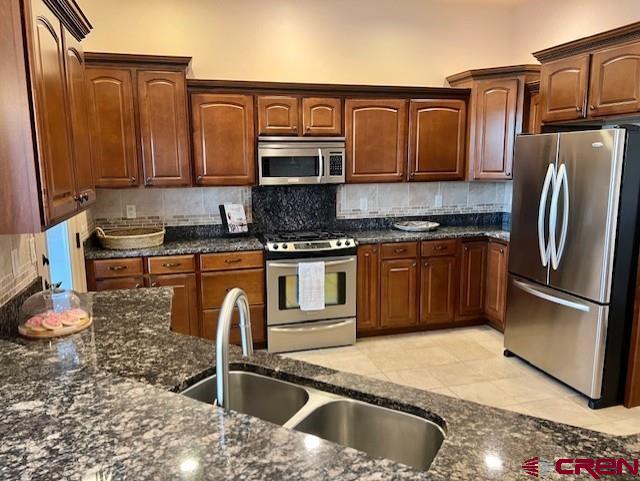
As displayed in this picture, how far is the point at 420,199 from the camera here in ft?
15.6

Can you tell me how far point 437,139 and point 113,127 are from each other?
2797 mm

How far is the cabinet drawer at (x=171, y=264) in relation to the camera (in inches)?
141

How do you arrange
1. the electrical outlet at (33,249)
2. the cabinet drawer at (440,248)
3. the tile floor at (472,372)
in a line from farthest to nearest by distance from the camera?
the cabinet drawer at (440,248) → the tile floor at (472,372) → the electrical outlet at (33,249)

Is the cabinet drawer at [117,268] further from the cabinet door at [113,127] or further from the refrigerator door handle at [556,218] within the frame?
the refrigerator door handle at [556,218]

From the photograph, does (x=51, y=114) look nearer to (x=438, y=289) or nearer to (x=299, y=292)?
(x=299, y=292)

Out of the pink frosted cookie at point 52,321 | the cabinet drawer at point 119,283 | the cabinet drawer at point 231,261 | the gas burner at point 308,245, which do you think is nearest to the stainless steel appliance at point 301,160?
the gas burner at point 308,245

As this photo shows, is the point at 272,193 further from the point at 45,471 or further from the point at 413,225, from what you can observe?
A: the point at 45,471

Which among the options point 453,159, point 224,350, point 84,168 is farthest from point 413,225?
point 224,350

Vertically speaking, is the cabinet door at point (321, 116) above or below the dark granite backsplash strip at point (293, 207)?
above

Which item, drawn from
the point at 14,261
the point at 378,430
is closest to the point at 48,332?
the point at 14,261

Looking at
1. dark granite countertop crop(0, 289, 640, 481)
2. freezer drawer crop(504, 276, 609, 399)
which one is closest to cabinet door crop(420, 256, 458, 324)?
freezer drawer crop(504, 276, 609, 399)

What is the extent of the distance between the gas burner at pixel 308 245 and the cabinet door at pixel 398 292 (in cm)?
43

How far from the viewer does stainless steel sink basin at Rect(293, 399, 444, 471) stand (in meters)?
1.27

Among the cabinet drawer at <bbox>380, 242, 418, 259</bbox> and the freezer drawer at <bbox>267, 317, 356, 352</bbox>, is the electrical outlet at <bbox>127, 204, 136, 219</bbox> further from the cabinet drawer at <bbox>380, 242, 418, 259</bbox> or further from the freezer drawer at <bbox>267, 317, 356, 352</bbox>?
the cabinet drawer at <bbox>380, 242, 418, 259</bbox>
